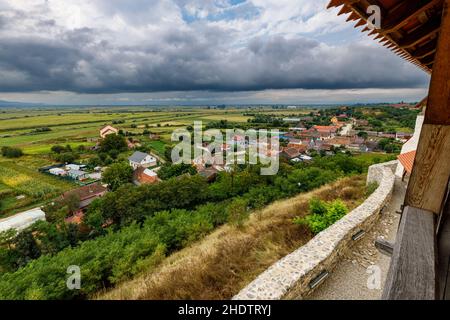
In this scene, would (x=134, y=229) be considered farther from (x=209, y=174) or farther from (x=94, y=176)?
(x=94, y=176)

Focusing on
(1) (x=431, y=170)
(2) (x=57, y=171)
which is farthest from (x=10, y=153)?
(1) (x=431, y=170)

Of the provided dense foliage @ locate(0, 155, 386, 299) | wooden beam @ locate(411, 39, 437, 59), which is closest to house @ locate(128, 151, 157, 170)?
dense foliage @ locate(0, 155, 386, 299)

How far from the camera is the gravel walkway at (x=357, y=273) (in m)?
3.99

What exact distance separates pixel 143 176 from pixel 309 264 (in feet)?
107

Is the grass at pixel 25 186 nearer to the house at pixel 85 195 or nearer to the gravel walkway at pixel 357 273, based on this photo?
the house at pixel 85 195

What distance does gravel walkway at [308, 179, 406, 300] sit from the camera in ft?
13.1

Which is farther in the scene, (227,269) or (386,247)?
(227,269)

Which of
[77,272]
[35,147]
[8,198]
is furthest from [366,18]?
[35,147]

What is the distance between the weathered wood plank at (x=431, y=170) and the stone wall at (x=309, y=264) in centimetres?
287

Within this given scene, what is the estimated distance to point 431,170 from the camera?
47.5 inches

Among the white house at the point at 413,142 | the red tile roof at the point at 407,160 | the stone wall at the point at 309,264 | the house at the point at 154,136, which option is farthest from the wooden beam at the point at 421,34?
the house at the point at 154,136

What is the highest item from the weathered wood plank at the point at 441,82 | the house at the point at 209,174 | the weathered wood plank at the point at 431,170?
the weathered wood plank at the point at 441,82

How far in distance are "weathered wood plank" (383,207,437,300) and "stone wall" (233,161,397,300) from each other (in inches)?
110

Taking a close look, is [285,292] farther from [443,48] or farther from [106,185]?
[106,185]
